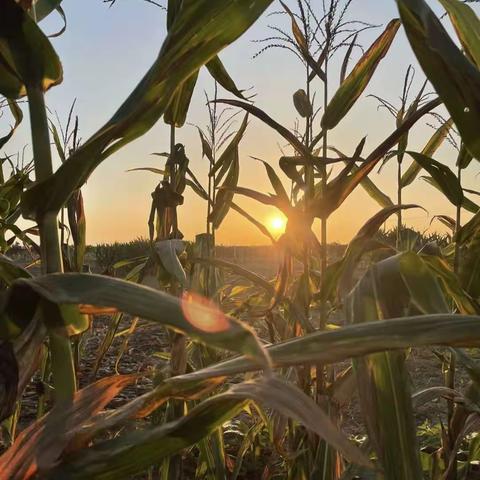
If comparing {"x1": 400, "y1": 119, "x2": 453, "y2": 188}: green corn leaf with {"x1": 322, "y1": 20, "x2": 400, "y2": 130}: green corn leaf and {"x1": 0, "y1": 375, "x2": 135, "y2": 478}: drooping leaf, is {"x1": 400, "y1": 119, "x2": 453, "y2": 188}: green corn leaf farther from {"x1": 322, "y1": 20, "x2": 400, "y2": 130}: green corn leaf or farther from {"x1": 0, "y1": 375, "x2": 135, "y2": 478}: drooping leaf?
{"x1": 0, "y1": 375, "x2": 135, "y2": 478}: drooping leaf

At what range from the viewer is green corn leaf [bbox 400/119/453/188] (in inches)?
67.8

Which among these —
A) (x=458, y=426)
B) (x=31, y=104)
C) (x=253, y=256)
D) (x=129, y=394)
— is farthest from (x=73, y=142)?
(x=253, y=256)

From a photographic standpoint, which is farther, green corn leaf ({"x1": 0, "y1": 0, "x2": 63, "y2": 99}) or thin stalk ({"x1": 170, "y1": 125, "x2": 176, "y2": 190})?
thin stalk ({"x1": 170, "y1": 125, "x2": 176, "y2": 190})

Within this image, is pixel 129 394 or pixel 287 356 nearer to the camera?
pixel 287 356

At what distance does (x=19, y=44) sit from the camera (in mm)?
731

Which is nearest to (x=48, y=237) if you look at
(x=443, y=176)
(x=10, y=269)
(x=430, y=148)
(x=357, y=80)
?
(x=10, y=269)

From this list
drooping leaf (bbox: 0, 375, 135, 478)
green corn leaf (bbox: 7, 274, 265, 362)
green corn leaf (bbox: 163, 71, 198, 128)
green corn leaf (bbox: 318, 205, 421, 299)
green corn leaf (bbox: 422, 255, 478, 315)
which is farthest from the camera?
green corn leaf (bbox: 163, 71, 198, 128)

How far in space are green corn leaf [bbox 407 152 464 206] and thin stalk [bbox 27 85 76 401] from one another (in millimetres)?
776

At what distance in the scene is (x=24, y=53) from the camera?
74cm

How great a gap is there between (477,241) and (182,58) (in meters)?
0.70

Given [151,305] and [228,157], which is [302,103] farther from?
[151,305]

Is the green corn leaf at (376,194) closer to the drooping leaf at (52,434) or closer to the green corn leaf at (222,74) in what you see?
the green corn leaf at (222,74)

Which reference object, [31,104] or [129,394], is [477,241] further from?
[129,394]

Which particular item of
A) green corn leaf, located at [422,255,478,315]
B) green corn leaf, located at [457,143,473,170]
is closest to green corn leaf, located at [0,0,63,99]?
green corn leaf, located at [422,255,478,315]
